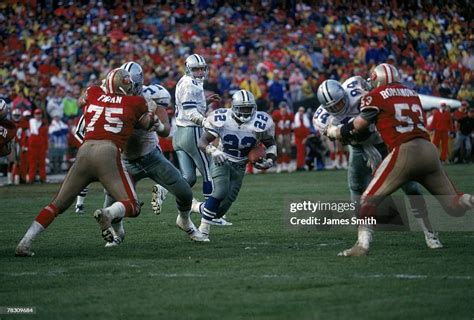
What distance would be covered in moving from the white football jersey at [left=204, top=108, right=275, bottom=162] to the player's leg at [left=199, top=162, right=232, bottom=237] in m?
0.18

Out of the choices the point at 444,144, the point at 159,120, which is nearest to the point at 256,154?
the point at 159,120

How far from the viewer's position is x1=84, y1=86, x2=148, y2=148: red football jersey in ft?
28.9

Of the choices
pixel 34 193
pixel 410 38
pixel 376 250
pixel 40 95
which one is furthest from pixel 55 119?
pixel 376 250

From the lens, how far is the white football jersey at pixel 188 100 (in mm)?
12328

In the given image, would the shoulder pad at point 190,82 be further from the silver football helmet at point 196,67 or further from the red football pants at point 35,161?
the red football pants at point 35,161

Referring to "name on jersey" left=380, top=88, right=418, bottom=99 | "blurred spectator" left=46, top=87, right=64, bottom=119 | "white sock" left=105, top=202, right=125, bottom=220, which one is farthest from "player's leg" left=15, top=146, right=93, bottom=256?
"blurred spectator" left=46, top=87, right=64, bottom=119

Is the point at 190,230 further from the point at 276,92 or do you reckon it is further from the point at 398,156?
the point at 276,92

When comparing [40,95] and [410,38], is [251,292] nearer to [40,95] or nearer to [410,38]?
[40,95]

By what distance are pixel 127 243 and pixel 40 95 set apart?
49.2 ft

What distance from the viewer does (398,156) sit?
8.45 metres

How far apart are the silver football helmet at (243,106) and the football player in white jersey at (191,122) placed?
1.75 meters

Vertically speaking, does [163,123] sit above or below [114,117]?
below

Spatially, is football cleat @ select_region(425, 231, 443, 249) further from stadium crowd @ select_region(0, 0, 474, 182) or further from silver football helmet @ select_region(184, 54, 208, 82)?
stadium crowd @ select_region(0, 0, 474, 182)

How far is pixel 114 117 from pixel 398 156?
2510 millimetres
